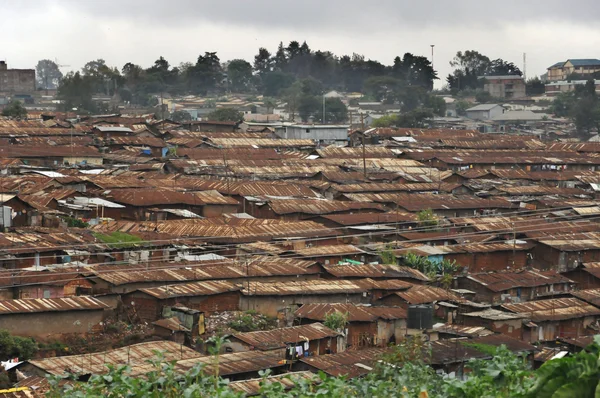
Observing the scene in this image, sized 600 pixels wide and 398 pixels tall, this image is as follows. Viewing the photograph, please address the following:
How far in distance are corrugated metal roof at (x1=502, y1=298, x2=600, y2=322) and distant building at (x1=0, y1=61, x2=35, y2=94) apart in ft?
176

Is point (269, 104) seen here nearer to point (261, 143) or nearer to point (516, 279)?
point (261, 143)

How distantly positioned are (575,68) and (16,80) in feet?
147

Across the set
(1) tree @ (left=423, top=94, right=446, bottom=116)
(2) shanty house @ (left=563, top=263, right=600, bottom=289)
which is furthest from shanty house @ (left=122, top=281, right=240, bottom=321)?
(1) tree @ (left=423, top=94, right=446, bottom=116)

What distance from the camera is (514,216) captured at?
92.1ft

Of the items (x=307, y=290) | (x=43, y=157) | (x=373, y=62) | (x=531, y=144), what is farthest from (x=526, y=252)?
(x=373, y=62)

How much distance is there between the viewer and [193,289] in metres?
17.3

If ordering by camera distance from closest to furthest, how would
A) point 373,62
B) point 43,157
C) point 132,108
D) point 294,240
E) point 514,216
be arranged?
point 294,240, point 514,216, point 43,157, point 132,108, point 373,62

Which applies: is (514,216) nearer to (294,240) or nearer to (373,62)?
(294,240)

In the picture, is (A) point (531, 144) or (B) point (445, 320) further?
(A) point (531, 144)

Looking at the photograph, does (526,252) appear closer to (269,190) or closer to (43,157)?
(269,190)

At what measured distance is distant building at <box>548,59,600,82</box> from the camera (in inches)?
3541

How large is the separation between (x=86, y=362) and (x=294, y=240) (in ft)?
31.4

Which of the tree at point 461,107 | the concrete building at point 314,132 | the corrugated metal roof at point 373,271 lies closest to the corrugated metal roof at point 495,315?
the corrugated metal roof at point 373,271

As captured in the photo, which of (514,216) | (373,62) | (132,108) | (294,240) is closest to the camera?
(294,240)
